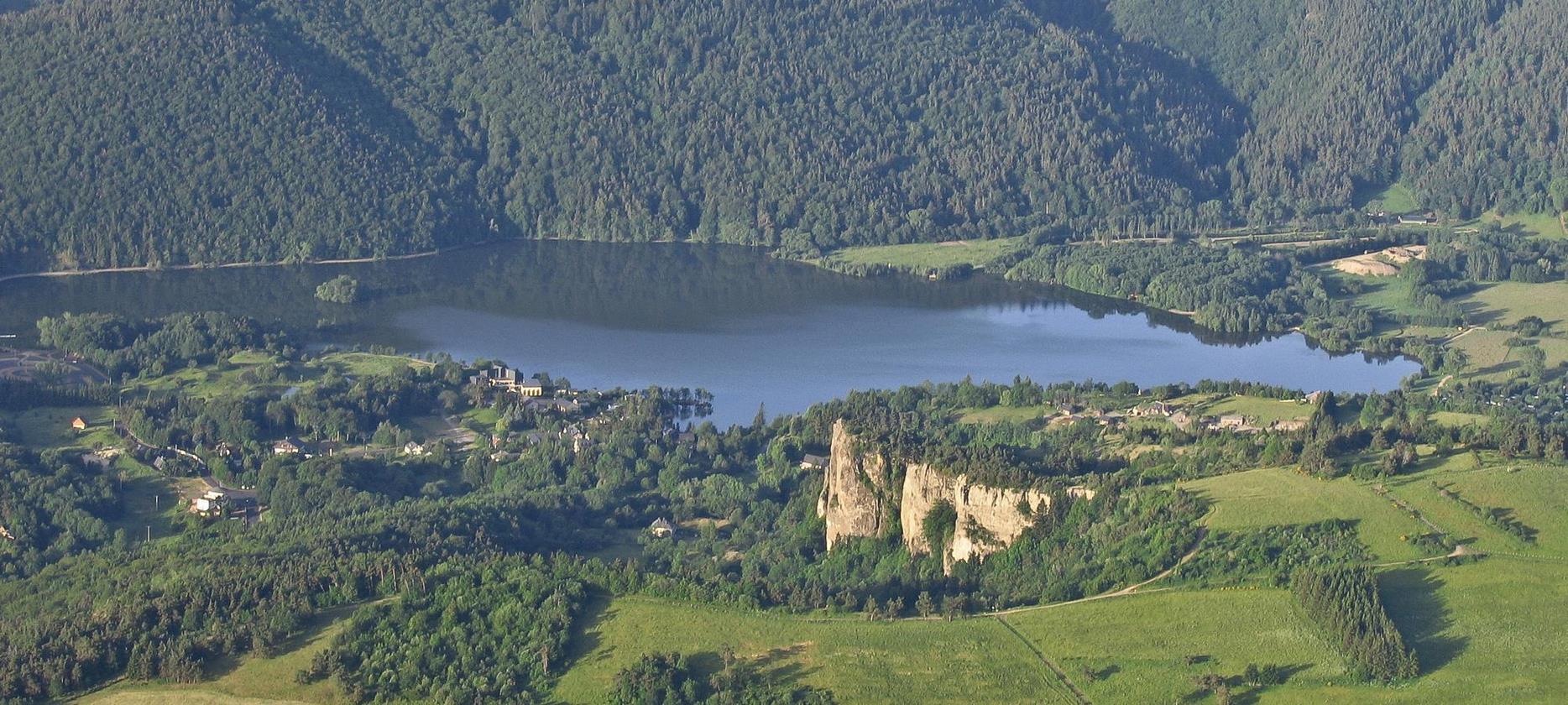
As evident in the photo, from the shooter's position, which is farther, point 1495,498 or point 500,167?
point 500,167

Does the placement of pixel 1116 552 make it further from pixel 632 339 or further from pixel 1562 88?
pixel 1562 88

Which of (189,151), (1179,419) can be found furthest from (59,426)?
(189,151)

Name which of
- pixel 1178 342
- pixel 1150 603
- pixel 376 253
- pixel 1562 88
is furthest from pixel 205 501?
pixel 1562 88

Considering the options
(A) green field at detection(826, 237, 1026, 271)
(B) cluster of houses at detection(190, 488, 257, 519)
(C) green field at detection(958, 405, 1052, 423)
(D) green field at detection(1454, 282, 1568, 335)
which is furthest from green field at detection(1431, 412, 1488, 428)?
(A) green field at detection(826, 237, 1026, 271)

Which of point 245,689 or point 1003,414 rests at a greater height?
point 1003,414

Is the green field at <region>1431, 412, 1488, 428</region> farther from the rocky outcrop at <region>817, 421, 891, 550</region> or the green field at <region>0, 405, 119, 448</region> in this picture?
the green field at <region>0, 405, 119, 448</region>

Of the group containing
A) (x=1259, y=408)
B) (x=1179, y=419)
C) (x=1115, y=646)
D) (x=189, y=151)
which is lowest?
(x=1115, y=646)

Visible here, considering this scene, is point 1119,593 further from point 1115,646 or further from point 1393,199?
point 1393,199
